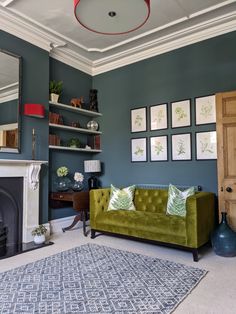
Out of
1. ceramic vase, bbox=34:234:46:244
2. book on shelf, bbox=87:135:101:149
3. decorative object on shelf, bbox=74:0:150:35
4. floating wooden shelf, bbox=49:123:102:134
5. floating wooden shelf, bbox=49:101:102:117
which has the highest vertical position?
decorative object on shelf, bbox=74:0:150:35

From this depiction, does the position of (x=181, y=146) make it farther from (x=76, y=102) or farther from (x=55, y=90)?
(x=55, y=90)

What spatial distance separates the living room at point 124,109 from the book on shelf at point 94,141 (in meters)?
0.10

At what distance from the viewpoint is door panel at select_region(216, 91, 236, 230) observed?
10.5ft

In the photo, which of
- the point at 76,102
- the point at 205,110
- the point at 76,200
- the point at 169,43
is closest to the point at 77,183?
the point at 76,200

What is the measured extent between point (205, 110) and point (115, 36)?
6.16 ft

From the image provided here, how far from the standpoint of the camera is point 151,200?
383 cm

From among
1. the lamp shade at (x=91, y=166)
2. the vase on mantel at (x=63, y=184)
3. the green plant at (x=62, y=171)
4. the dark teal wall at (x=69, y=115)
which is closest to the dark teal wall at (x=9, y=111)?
the dark teal wall at (x=69, y=115)

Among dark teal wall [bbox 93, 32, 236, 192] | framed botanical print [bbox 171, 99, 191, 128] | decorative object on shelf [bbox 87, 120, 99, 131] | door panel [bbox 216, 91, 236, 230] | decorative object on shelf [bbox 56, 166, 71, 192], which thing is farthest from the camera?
decorative object on shelf [bbox 87, 120, 99, 131]

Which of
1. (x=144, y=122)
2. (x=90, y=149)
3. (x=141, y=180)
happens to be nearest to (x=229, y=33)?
(x=144, y=122)

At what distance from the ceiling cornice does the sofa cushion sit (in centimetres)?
280

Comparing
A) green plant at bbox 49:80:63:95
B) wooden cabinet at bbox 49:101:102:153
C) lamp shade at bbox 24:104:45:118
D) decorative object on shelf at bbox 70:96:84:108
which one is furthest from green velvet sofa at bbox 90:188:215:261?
green plant at bbox 49:80:63:95

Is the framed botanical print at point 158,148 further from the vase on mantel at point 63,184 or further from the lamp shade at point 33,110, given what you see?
the lamp shade at point 33,110

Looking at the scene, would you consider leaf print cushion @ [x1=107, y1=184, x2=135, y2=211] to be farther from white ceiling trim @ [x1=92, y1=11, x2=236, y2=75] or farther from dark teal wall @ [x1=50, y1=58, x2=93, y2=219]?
white ceiling trim @ [x1=92, y1=11, x2=236, y2=75]

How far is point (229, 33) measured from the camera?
142 inches
